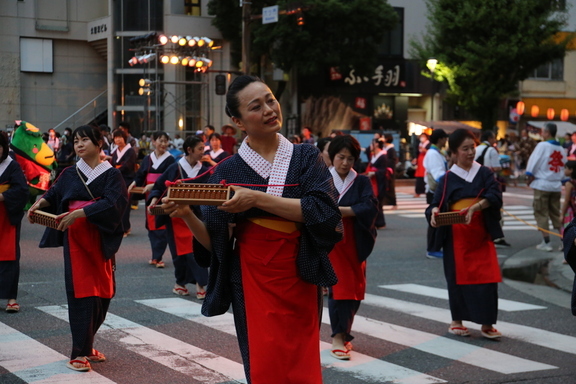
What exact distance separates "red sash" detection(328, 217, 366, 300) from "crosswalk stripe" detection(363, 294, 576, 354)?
1.54 metres

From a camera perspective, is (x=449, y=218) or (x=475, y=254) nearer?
(x=449, y=218)

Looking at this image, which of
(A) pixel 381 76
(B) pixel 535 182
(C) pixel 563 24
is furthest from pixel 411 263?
(A) pixel 381 76

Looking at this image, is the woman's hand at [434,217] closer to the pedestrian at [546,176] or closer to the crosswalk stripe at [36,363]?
the crosswalk stripe at [36,363]

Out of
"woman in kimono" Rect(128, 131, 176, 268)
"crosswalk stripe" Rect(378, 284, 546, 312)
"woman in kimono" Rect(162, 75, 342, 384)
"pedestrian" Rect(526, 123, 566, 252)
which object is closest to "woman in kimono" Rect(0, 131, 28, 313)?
"woman in kimono" Rect(128, 131, 176, 268)

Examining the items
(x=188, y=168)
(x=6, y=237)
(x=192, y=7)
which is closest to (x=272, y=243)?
(x=6, y=237)

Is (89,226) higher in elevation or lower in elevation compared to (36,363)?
higher

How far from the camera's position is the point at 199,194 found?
334cm

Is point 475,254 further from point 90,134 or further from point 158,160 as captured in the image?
point 158,160

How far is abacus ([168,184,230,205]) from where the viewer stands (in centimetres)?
331

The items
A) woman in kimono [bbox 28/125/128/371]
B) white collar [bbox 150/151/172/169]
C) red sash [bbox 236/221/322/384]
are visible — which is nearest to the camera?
red sash [bbox 236/221/322/384]

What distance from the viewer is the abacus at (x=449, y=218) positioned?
265 inches

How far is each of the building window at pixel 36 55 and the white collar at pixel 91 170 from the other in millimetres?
32075

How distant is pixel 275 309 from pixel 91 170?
9.37ft

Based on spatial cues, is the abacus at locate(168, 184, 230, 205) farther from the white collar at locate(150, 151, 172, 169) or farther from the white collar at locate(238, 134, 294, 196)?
the white collar at locate(150, 151, 172, 169)
